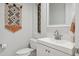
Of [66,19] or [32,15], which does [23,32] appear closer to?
[32,15]

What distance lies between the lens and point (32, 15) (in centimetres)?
285

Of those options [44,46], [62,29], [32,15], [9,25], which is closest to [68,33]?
[62,29]

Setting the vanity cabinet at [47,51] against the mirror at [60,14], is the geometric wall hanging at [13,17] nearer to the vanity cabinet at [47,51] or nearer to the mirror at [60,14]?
the mirror at [60,14]

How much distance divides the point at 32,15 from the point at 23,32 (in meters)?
0.44

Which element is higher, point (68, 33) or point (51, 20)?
point (51, 20)

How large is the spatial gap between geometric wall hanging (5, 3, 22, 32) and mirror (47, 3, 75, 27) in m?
0.73

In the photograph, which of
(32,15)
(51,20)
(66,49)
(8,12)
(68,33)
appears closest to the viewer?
(66,49)

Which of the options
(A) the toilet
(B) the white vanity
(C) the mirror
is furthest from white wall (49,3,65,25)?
(A) the toilet

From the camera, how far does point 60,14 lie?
220 centimetres

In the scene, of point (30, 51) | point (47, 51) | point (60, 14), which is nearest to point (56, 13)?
point (60, 14)

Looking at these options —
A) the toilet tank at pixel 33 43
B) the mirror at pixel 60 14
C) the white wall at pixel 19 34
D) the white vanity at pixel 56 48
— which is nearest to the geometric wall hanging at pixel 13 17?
the white wall at pixel 19 34

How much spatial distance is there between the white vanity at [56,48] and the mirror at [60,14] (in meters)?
0.44

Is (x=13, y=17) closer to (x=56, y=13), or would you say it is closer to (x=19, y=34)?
(x=19, y=34)

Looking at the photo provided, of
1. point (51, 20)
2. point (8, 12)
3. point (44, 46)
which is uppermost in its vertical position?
point (8, 12)
